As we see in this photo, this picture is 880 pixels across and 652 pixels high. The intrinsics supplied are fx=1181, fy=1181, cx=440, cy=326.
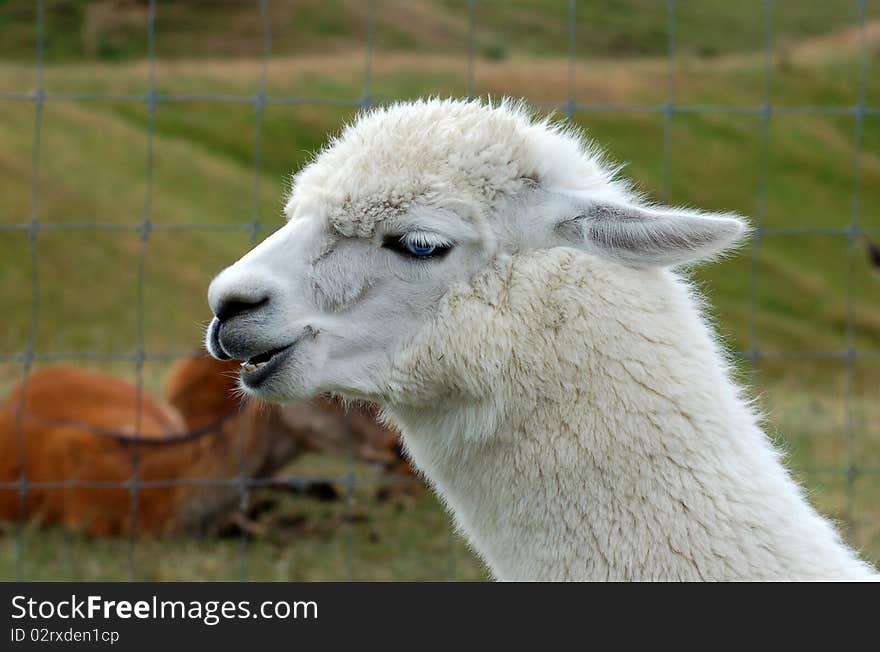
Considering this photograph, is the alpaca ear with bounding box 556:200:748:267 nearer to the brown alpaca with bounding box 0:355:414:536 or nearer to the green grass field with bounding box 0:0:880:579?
the green grass field with bounding box 0:0:880:579

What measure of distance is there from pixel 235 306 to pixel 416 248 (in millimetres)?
410

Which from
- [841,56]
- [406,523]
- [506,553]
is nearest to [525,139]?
[506,553]

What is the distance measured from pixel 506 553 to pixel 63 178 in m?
13.0

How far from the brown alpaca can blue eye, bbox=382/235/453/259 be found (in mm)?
3045

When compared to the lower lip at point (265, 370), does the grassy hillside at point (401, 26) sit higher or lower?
higher

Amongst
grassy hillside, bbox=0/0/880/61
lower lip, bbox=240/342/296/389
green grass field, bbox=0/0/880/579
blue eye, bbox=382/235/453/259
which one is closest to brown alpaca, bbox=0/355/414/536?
green grass field, bbox=0/0/880/579

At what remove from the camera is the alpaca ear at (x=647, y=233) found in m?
2.45

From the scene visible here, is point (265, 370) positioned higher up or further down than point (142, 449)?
further down

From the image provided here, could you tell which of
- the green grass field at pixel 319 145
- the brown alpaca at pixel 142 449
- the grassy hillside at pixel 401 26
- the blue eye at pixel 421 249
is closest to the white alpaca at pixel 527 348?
the blue eye at pixel 421 249

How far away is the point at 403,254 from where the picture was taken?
8.53 feet

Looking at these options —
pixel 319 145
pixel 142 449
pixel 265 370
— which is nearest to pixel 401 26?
pixel 319 145

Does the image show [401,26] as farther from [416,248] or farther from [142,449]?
[416,248]

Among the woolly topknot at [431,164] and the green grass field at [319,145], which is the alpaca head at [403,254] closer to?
the woolly topknot at [431,164]

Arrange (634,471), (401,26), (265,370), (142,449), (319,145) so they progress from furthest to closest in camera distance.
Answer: (401,26) < (319,145) < (142,449) < (265,370) < (634,471)
